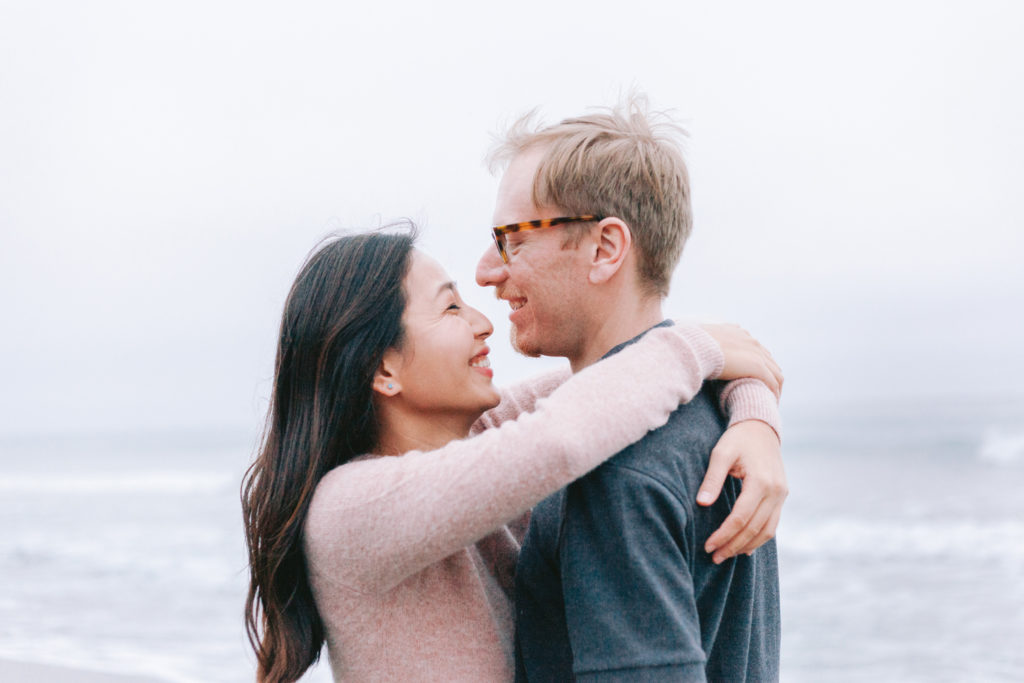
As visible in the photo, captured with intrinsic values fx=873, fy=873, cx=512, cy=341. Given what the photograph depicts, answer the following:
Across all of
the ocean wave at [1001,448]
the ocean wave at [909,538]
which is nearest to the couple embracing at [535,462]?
the ocean wave at [909,538]

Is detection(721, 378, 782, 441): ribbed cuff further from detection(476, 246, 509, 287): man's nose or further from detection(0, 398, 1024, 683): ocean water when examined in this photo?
detection(0, 398, 1024, 683): ocean water

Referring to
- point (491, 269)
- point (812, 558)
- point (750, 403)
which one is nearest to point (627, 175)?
point (491, 269)

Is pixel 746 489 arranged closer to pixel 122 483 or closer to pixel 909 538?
pixel 909 538

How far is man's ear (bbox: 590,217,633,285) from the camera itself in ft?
6.94

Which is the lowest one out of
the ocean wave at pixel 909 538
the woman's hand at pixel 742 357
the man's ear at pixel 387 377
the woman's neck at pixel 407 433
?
the ocean wave at pixel 909 538

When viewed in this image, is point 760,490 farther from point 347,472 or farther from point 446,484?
point 347,472

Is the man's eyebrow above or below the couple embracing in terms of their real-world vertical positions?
above

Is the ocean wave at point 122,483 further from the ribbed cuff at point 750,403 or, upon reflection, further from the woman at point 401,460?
the ribbed cuff at point 750,403

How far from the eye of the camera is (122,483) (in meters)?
20.9

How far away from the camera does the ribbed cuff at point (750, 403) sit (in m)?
1.87

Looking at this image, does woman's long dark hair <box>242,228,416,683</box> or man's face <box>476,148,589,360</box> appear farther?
man's face <box>476,148,589,360</box>

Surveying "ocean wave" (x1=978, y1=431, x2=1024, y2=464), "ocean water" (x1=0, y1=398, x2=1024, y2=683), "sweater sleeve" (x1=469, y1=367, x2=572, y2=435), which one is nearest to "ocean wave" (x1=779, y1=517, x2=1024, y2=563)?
"ocean water" (x1=0, y1=398, x2=1024, y2=683)

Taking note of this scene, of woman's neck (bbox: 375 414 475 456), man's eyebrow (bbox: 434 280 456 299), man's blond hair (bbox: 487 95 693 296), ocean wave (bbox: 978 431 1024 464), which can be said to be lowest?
ocean wave (bbox: 978 431 1024 464)

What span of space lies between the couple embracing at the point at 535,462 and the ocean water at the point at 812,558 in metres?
2.28
